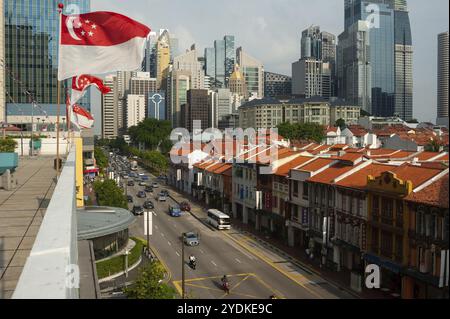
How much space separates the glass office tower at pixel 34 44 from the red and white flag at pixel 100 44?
96.6m

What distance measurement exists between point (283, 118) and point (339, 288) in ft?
469

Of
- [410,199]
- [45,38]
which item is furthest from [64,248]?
[45,38]

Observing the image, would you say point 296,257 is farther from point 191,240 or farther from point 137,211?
point 137,211

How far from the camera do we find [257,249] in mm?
37875

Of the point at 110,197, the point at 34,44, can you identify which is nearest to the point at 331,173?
the point at 110,197

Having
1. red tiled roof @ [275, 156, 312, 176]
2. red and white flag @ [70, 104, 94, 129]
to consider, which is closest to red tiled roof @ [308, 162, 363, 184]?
red tiled roof @ [275, 156, 312, 176]

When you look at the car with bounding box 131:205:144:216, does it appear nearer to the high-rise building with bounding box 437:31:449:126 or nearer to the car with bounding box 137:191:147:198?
the car with bounding box 137:191:147:198

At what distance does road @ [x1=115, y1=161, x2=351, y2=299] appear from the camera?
2642 centimetres

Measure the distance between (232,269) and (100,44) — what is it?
2032 cm

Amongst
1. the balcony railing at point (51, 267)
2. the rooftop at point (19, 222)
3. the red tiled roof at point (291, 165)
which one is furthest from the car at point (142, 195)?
the balcony railing at point (51, 267)

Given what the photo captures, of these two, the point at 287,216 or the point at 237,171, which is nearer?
the point at 287,216

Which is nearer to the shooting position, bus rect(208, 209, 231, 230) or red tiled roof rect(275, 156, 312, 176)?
red tiled roof rect(275, 156, 312, 176)

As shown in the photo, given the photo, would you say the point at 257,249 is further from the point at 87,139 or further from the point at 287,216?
the point at 87,139

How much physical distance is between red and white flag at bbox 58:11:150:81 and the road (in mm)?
9293
